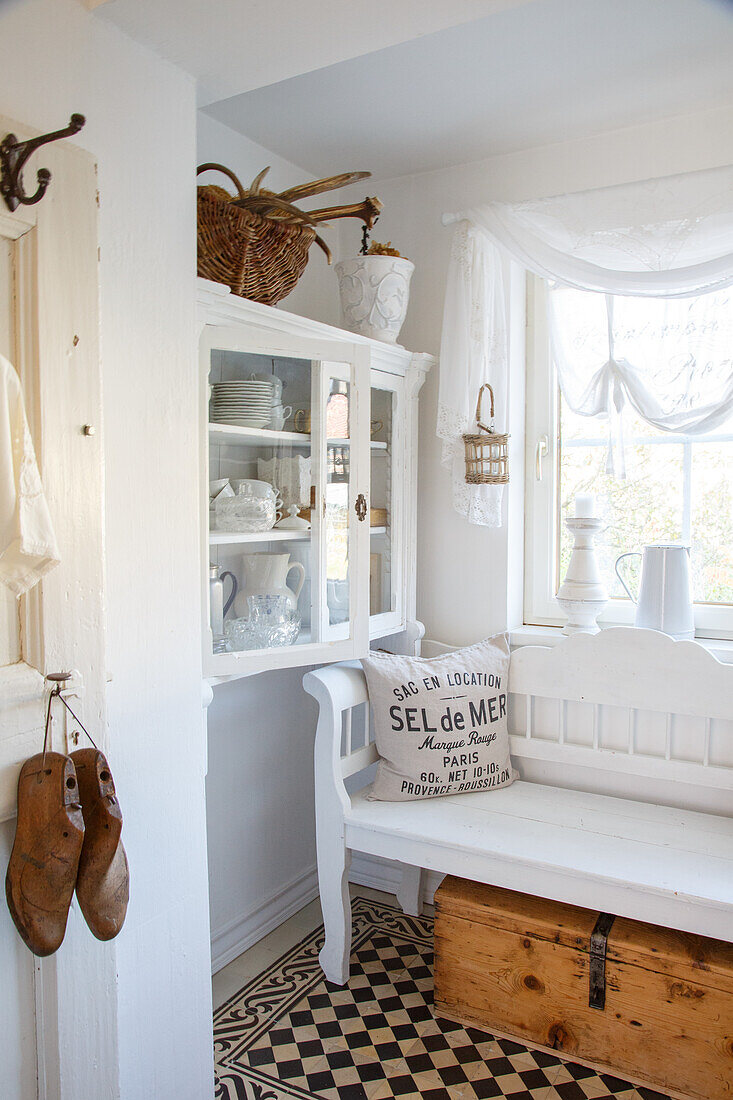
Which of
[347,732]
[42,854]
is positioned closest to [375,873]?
[347,732]

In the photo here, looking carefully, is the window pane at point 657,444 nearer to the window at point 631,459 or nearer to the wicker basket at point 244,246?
the window at point 631,459

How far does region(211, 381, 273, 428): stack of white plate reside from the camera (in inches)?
71.2

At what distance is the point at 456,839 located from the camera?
204 centimetres

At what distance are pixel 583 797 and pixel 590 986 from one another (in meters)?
0.54

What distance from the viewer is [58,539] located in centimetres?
131

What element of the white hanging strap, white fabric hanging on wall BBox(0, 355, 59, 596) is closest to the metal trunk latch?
the white hanging strap

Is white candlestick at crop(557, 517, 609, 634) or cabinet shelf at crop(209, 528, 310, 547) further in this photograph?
white candlestick at crop(557, 517, 609, 634)

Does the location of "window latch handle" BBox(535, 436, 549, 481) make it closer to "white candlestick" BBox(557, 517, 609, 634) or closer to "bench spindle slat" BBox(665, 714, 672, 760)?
"white candlestick" BBox(557, 517, 609, 634)

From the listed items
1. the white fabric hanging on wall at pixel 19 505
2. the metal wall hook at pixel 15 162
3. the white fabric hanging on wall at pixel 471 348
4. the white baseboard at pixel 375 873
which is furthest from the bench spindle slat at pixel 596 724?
the metal wall hook at pixel 15 162

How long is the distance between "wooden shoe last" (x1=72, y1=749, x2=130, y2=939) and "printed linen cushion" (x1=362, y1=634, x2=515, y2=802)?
106cm

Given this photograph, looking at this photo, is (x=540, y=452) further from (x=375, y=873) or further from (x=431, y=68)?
(x=375, y=873)

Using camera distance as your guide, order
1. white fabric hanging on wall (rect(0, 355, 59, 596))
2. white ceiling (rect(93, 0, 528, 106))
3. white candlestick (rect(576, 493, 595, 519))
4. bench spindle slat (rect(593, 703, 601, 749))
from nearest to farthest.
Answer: white fabric hanging on wall (rect(0, 355, 59, 596))
white ceiling (rect(93, 0, 528, 106))
bench spindle slat (rect(593, 703, 601, 749))
white candlestick (rect(576, 493, 595, 519))

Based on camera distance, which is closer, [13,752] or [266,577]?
[13,752]

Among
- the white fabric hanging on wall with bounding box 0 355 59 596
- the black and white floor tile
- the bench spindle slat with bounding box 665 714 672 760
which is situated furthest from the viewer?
the bench spindle slat with bounding box 665 714 672 760
